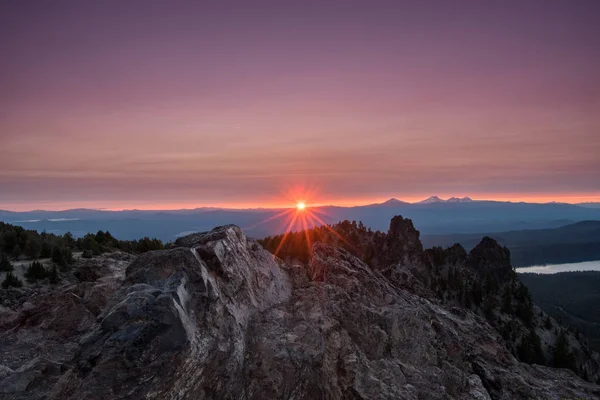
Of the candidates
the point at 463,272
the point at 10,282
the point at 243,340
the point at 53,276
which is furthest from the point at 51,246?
the point at 463,272

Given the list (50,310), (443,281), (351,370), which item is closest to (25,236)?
(50,310)

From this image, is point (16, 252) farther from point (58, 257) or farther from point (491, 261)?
point (491, 261)

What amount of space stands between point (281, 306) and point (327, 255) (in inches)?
Result: 302

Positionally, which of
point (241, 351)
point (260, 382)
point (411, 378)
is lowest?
point (411, 378)

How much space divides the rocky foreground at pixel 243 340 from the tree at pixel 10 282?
990 cm

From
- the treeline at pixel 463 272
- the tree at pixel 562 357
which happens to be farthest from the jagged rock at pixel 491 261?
the tree at pixel 562 357

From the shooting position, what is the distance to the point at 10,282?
30078 millimetres

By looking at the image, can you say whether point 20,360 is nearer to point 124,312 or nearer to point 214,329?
point 124,312

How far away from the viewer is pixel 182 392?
1144cm

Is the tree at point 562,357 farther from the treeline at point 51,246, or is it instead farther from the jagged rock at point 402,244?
the treeline at point 51,246

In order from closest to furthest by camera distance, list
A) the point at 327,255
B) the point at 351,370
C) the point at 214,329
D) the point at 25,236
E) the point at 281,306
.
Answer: the point at 214,329
the point at 351,370
the point at 281,306
the point at 327,255
the point at 25,236

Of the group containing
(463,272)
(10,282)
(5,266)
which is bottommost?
(463,272)

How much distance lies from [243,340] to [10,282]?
25766 mm

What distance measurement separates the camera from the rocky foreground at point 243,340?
1155 cm
